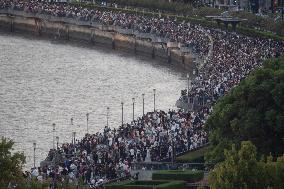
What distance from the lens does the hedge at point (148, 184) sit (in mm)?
64812

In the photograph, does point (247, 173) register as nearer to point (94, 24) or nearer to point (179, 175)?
point (179, 175)

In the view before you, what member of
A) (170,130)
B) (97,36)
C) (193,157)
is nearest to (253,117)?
(193,157)

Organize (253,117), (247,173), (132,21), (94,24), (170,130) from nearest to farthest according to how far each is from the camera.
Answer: (247,173) < (253,117) < (170,130) < (132,21) < (94,24)

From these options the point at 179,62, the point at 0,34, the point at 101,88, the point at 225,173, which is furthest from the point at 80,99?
the point at 225,173

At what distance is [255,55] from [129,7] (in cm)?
5514

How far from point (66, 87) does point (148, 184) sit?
5758 cm

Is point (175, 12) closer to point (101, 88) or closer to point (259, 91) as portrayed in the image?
point (101, 88)

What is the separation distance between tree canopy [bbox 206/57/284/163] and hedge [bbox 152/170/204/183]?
5.27ft

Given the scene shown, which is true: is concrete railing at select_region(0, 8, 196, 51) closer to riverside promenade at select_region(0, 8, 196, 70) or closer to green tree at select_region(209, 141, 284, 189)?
riverside promenade at select_region(0, 8, 196, 70)

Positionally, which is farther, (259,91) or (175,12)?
(175,12)

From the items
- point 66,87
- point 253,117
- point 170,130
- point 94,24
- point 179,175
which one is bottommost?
point 66,87

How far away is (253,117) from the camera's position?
2763 inches

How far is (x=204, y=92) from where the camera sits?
317ft

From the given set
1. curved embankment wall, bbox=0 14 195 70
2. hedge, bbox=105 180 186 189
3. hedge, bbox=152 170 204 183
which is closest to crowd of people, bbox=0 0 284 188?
hedge, bbox=105 180 186 189
